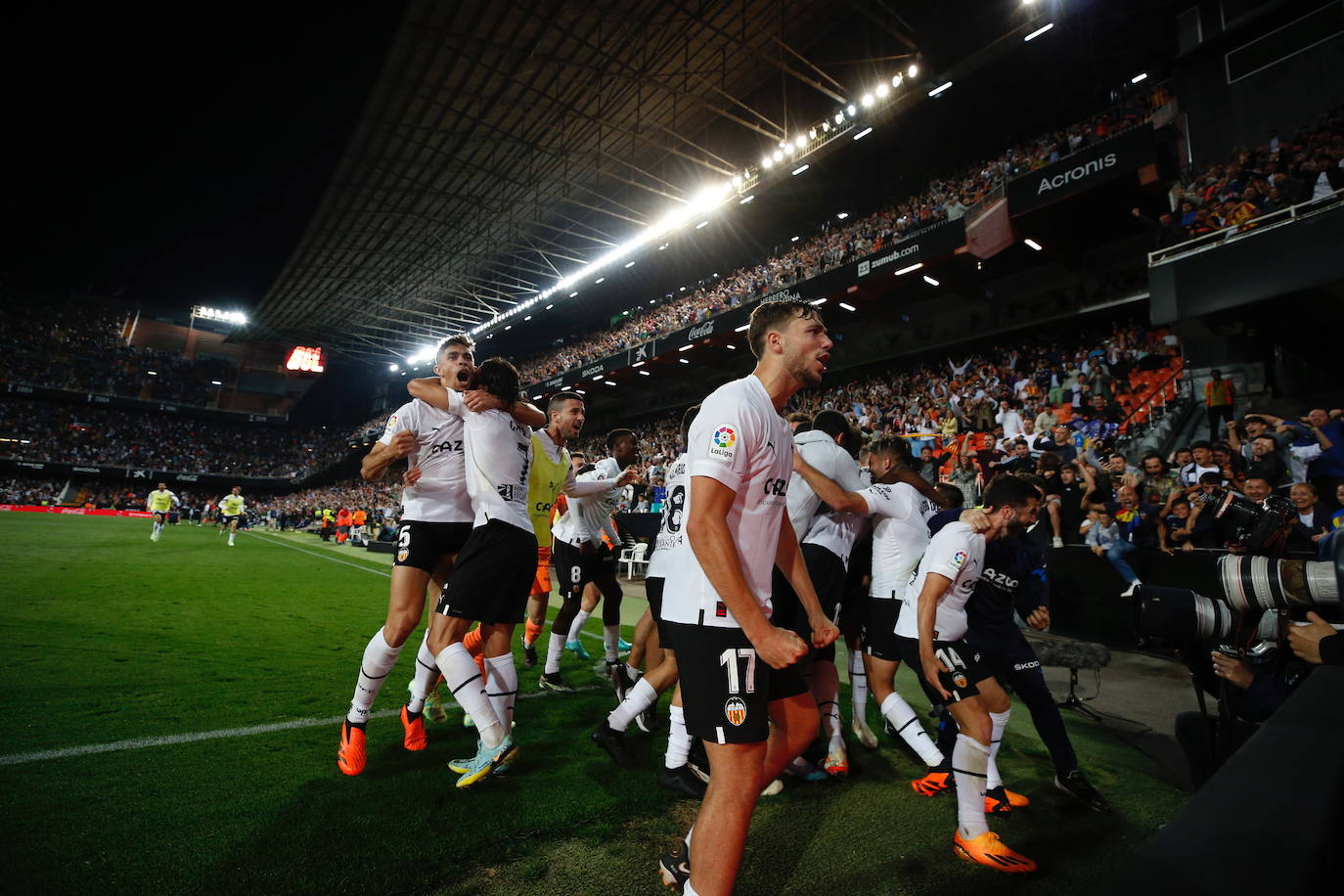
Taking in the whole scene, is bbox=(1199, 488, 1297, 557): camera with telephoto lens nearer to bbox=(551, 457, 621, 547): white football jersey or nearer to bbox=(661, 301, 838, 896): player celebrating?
bbox=(661, 301, 838, 896): player celebrating

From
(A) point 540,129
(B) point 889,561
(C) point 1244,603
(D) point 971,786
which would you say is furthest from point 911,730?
(A) point 540,129

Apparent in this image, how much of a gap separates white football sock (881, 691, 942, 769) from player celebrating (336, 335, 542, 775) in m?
2.94

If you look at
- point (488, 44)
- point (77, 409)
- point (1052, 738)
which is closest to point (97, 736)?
point (1052, 738)

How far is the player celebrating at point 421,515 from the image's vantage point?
11.9ft

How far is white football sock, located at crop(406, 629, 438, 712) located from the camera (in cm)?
372

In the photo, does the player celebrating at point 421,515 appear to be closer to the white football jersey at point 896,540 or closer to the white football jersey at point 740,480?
the white football jersey at point 740,480

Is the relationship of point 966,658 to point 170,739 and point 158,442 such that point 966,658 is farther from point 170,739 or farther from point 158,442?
point 158,442

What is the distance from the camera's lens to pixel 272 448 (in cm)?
6069

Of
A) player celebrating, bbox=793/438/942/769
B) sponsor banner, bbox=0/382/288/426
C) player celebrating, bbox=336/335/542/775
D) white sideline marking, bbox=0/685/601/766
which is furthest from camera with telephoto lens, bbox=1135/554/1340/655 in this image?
sponsor banner, bbox=0/382/288/426

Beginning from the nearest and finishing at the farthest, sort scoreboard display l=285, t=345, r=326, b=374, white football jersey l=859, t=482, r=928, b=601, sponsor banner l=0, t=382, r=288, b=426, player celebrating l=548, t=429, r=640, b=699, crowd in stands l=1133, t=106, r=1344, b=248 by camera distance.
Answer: white football jersey l=859, t=482, r=928, b=601 < player celebrating l=548, t=429, r=640, b=699 < crowd in stands l=1133, t=106, r=1344, b=248 < sponsor banner l=0, t=382, r=288, b=426 < scoreboard display l=285, t=345, r=326, b=374

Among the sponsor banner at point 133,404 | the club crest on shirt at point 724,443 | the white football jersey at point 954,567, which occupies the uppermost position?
the sponsor banner at point 133,404

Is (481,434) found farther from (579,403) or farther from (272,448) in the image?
(272,448)

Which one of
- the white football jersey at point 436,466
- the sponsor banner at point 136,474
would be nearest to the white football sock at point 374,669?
the white football jersey at point 436,466

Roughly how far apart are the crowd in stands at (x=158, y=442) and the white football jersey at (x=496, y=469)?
5809 centimetres
